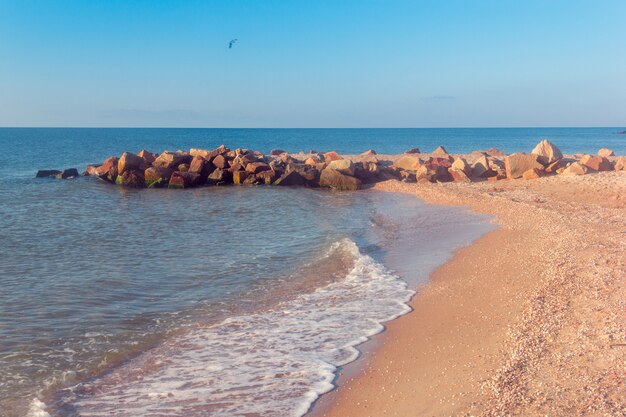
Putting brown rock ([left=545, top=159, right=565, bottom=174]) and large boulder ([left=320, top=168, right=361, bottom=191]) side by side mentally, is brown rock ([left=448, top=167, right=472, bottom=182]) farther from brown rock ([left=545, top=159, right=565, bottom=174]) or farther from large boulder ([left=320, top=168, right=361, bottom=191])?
large boulder ([left=320, top=168, right=361, bottom=191])

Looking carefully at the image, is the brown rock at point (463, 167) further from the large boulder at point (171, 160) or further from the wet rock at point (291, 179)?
the large boulder at point (171, 160)

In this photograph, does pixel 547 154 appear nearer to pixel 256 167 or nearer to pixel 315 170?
pixel 315 170

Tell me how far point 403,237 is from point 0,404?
11015 millimetres

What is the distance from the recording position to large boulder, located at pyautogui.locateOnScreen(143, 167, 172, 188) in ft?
94.5

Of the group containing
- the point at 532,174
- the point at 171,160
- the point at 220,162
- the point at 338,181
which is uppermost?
the point at 171,160

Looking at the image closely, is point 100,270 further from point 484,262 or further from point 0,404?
point 484,262

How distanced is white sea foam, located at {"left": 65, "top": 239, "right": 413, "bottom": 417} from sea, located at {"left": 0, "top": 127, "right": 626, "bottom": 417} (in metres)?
0.02

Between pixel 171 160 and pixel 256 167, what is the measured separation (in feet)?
14.5

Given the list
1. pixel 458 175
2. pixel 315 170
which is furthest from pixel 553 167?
pixel 315 170

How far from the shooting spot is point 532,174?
26.0 metres

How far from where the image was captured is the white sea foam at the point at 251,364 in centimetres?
597

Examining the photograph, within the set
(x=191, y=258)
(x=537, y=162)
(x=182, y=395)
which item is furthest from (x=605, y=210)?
(x=182, y=395)

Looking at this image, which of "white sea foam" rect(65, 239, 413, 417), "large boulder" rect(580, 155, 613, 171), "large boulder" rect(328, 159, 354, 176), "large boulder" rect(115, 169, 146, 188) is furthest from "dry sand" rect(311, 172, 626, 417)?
"large boulder" rect(115, 169, 146, 188)

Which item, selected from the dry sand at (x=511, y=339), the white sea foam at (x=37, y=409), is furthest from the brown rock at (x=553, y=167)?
the white sea foam at (x=37, y=409)
